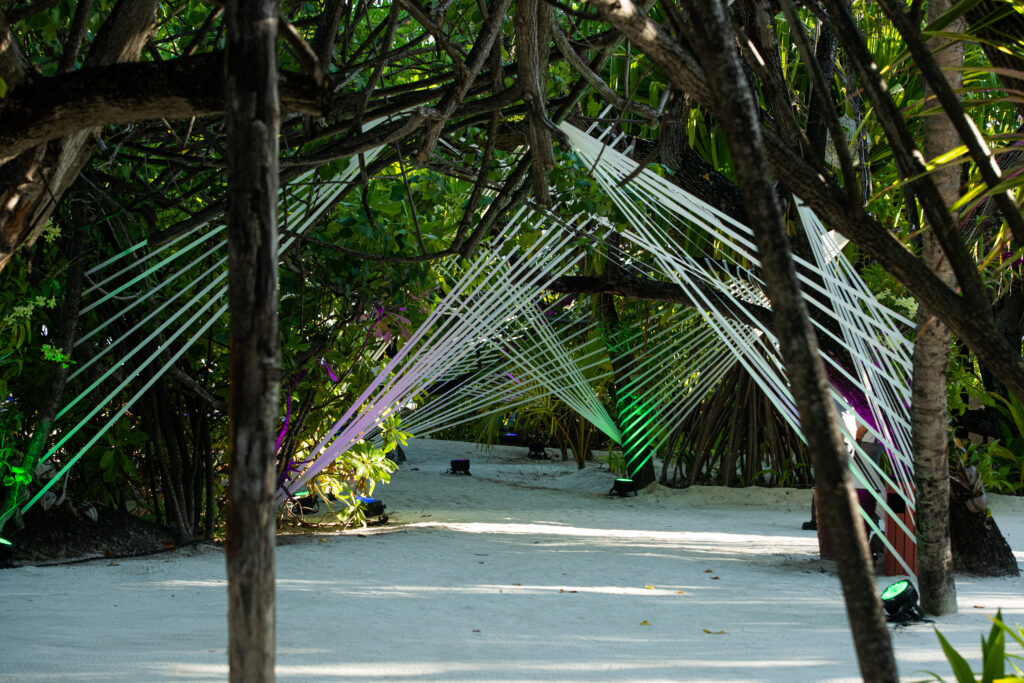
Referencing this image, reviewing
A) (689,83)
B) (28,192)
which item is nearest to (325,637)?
(28,192)

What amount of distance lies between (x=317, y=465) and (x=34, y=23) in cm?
232

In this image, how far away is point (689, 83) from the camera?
1038 mm

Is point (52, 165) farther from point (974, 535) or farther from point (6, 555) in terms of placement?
point (974, 535)

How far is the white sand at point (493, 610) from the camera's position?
6.75 ft

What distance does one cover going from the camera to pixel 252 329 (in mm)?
791

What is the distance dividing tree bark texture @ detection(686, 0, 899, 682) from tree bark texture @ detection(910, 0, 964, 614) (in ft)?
6.68

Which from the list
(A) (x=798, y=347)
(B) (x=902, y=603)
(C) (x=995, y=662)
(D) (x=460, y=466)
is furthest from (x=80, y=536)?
(D) (x=460, y=466)

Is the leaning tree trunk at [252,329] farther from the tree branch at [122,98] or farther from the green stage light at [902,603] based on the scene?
the green stage light at [902,603]

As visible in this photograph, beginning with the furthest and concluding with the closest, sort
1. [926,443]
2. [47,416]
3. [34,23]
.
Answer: [47,416], [926,443], [34,23]

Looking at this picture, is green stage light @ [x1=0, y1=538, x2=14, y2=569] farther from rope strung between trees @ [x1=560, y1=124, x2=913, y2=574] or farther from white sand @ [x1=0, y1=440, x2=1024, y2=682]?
rope strung between trees @ [x1=560, y1=124, x2=913, y2=574]

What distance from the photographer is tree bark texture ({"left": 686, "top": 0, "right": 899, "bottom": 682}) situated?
2.40ft

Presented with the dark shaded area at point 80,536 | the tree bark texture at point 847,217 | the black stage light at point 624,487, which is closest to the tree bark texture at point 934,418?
the tree bark texture at point 847,217

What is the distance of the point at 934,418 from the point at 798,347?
89.5 inches

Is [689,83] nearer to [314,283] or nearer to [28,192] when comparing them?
[28,192]
